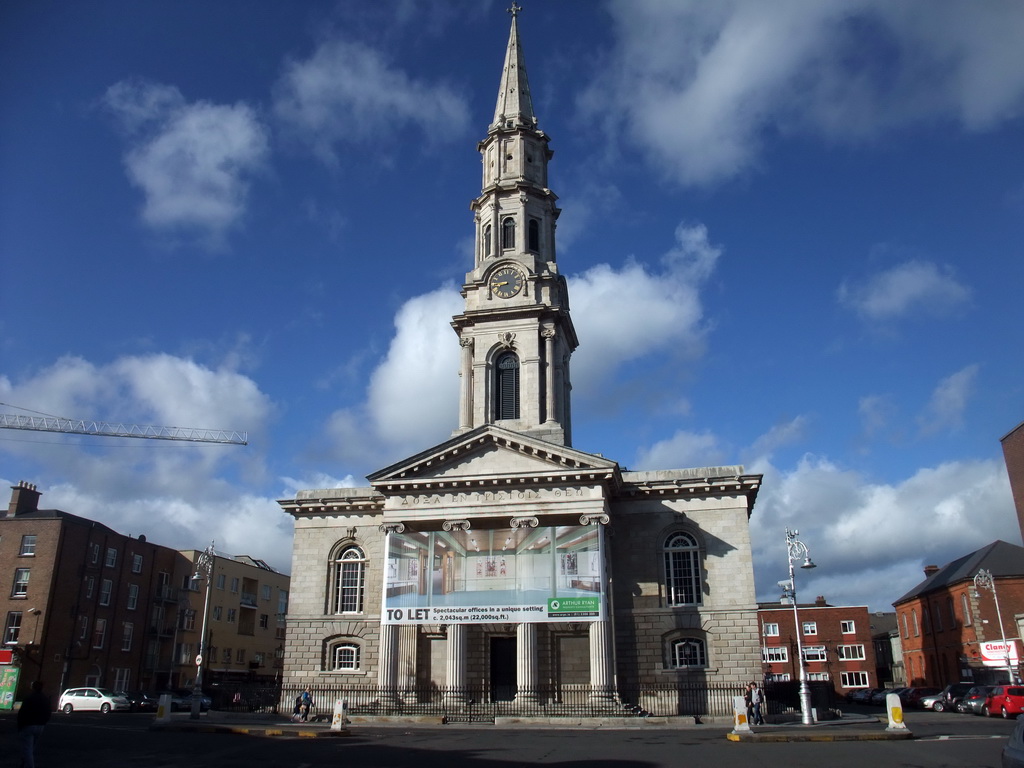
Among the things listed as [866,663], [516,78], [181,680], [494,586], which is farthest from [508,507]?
[866,663]

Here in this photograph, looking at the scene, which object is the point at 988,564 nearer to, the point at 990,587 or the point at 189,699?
the point at 990,587

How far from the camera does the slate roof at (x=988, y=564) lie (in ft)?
174

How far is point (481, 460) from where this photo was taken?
118 feet

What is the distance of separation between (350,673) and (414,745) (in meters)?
16.6

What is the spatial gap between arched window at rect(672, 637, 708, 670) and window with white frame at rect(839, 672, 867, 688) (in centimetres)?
4169

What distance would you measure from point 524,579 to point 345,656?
1035 cm

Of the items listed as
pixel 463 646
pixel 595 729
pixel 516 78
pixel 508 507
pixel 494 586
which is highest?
pixel 516 78

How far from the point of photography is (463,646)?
1329 inches

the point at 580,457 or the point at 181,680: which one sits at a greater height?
the point at 580,457

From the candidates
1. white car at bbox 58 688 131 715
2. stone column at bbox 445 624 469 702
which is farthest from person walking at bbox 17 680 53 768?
white car at bbox 58 688 131 715

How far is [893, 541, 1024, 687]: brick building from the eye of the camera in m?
49.6

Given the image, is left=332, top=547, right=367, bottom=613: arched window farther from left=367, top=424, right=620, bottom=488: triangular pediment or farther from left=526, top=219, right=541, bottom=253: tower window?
left=526, top=219, right=541, bottom=253: tower window

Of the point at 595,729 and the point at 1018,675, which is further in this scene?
the point at 1018,675

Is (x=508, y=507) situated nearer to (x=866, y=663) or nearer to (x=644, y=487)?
(x=644, y=487)
